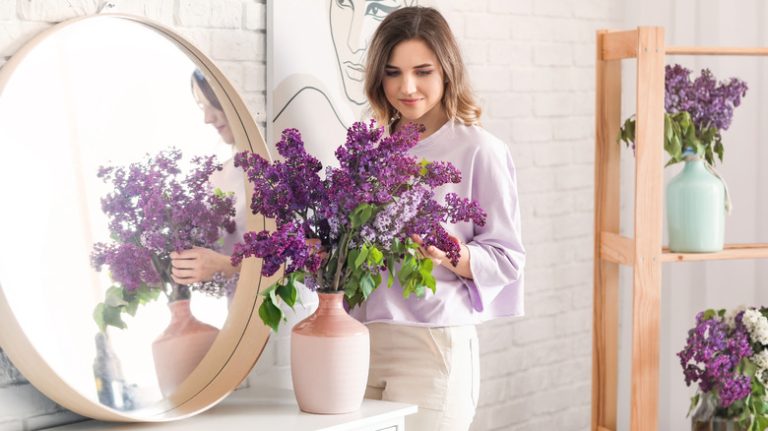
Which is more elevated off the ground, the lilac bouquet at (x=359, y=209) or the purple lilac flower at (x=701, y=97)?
the purple lilac flower at (x=701, y=97)

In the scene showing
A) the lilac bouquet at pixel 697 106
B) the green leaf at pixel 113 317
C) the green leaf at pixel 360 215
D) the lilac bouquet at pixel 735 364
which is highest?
the lilac bouquet at pixel 697 106

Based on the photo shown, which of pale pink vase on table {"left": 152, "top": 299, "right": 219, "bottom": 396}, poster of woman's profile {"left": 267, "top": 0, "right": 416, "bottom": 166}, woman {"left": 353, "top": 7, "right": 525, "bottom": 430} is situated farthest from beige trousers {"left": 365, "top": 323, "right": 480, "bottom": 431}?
poster of woman's profile {"left": 267, "top": 0, "right": 416, "bottom": 166}

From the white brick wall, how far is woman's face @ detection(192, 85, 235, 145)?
81 centimetres

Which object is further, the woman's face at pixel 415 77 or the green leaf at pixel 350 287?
the woman's face at pixel 415 77

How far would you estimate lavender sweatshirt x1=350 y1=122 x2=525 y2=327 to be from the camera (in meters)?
1.99

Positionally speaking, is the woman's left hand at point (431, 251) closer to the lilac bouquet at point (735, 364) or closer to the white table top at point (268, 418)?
the white table top at point (268, 418)

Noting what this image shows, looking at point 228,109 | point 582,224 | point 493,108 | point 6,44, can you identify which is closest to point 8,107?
point 6,44

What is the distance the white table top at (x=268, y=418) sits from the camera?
1.76m

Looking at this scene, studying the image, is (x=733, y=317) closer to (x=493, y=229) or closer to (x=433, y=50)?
(x=493, y=229)

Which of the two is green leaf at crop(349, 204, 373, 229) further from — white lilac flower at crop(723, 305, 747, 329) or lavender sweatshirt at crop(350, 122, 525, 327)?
white lilac flower at crop(723, 305, 747, 329)

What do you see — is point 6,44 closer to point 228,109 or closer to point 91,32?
point 91,32

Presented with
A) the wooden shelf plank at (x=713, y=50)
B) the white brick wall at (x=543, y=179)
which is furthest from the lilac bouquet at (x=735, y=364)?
the wooden shelf plank at (x=713, y=50)

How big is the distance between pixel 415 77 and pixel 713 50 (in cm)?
94

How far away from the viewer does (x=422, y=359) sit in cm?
200
